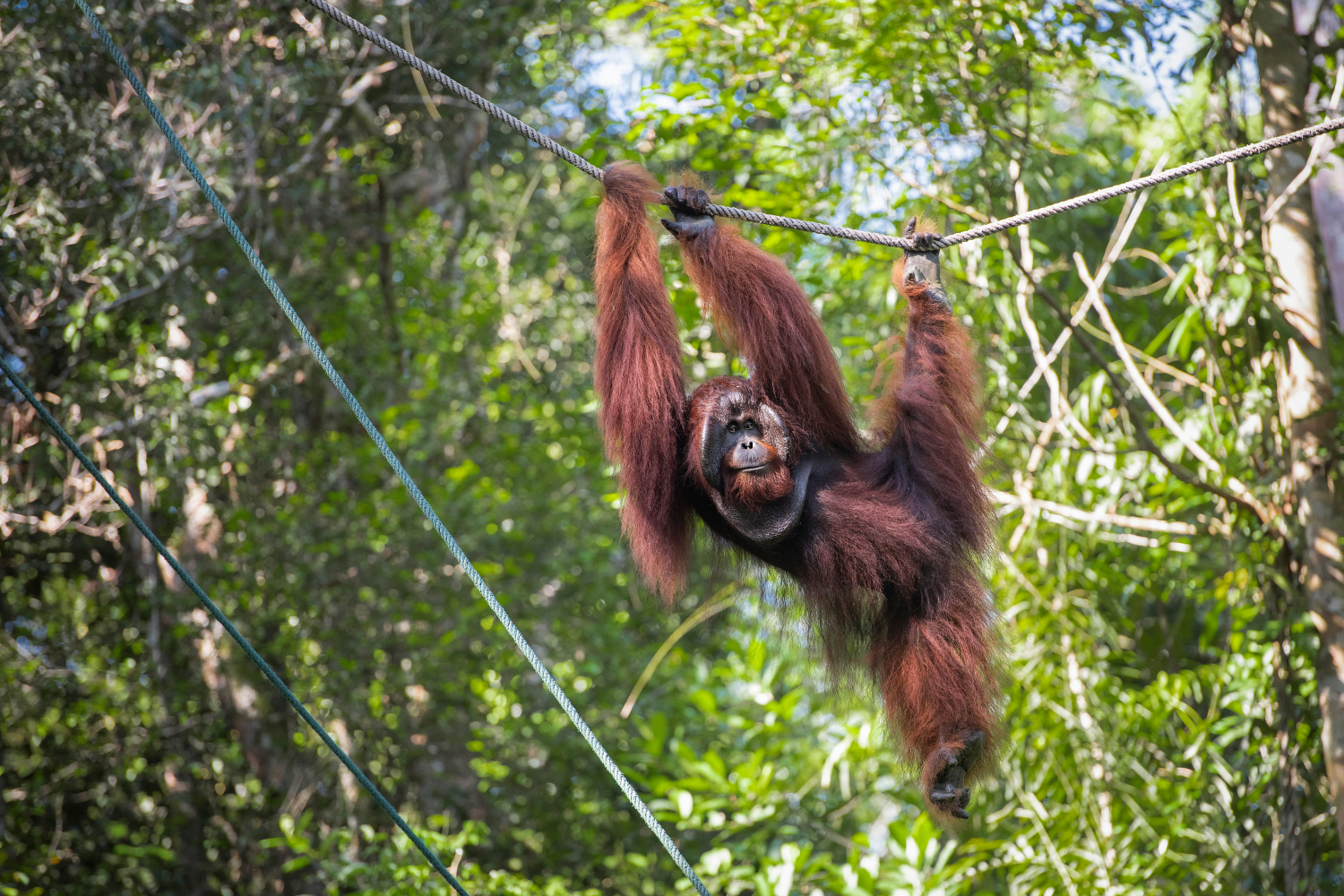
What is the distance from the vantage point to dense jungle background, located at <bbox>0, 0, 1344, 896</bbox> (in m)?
4.44

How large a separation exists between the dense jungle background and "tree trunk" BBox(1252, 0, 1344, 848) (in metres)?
0.02

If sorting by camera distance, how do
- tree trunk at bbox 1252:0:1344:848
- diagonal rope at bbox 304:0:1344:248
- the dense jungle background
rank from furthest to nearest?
the dense jungle background, tree trunk at bbox 1252:0:1344:848, diagonal rope at bbox 304:0:1344:248

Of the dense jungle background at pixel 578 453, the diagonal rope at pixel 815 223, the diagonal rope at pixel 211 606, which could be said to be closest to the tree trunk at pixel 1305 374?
the dense jungle background at pixel 578 453

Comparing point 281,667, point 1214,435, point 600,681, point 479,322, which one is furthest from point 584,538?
point 1214,435

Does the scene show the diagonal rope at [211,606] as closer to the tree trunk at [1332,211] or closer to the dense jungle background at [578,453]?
the dense jungle background at [578,453]

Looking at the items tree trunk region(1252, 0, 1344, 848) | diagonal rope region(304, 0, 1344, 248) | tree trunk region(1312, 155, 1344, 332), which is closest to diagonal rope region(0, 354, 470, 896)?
diagonal rope region(304, 0, 1344, 248)

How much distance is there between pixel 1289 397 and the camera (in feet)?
13.8

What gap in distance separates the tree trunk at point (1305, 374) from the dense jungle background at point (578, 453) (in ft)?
0.06

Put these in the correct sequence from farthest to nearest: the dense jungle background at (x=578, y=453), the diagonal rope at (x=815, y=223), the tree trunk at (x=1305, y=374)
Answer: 1. the dense jungle background at (x=578, y=453)
2. the tree trunk at (x=1305, y=374)
3. the diagonal rope at (x=815, y=223)

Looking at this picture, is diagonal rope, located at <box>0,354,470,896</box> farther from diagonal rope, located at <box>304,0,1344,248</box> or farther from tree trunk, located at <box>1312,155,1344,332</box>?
tree trunk, located at <box>1312,155,1344,332</box>

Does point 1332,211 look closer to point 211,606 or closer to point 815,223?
point 815,223

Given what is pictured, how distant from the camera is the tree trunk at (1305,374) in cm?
400

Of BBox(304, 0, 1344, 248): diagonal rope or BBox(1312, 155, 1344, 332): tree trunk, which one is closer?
BBox(304, 0, 1344, 248): diagonal rope

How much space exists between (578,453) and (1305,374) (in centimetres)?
426
